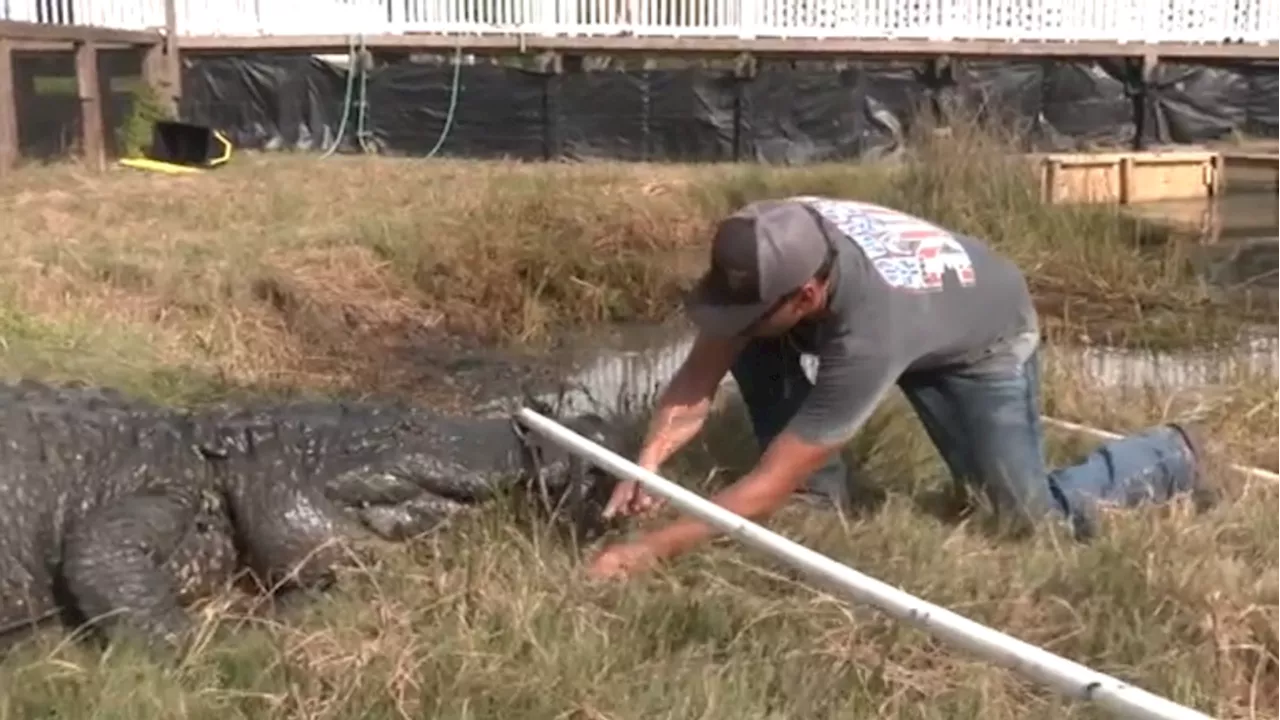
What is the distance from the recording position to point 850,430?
348cm

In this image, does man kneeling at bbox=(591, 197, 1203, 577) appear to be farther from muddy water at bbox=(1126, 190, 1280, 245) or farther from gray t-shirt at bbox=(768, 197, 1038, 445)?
muddy water at bbox=(1126, 190, 1280, 245)

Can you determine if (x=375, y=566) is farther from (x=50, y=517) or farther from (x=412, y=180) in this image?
(x=412, y=180)

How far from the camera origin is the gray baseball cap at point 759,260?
343 centimetres

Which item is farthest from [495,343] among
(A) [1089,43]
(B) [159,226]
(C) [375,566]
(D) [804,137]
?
(A) [1089,43]

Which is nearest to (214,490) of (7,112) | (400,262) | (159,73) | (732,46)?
(400,262)

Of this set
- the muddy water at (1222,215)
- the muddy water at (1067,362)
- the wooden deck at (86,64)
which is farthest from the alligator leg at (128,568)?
the muddy water at (1222,215)

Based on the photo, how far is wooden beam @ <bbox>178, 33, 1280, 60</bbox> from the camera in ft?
51.6

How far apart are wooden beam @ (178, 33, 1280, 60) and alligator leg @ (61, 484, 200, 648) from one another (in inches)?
483

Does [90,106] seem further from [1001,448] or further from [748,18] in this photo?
[1001,448]

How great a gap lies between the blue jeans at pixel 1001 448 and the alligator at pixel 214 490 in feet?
1.42

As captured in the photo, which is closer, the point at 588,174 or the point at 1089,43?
the point at 588,174

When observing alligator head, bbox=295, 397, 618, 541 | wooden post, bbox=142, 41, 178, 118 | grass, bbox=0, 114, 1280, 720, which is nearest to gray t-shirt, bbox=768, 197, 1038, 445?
grass, bbox=0, 114, 1280, 720

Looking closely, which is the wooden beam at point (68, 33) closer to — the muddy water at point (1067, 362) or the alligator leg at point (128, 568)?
the muddy water at point (1067, 362)

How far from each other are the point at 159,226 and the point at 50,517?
16.7ft
